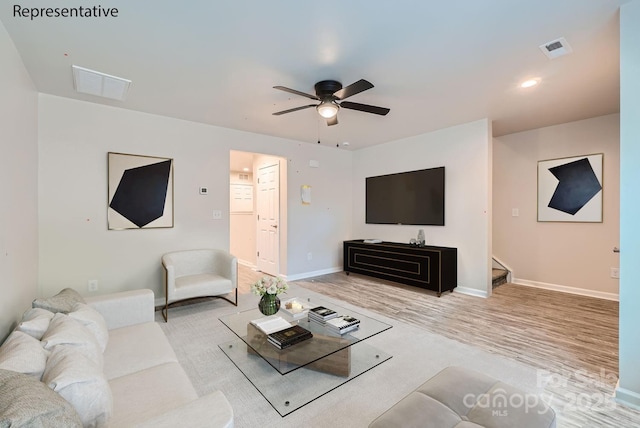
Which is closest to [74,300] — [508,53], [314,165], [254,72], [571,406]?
[254,72]

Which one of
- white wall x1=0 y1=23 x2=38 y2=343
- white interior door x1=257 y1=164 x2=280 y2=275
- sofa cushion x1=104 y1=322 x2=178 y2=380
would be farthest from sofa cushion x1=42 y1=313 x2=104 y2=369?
white interior door x1=257 y1=164 x2=280 y2=275

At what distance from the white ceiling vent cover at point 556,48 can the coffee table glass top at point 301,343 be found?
8.34ft

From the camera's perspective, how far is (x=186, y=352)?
98.6 inches

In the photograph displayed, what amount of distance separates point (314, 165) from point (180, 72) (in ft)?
10.1

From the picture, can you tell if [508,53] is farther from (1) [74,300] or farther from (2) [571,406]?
(1) [74,300]

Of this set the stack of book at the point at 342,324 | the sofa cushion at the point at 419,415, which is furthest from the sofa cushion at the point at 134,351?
the sofa cushion at the point at 419,415

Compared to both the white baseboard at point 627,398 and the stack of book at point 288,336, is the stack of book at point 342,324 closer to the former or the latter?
the stack of book at point 288,336

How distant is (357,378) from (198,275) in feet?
8.41

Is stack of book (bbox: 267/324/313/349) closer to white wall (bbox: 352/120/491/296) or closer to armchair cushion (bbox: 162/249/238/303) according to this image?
armchair cushion (bbox: 162/249/238/303)

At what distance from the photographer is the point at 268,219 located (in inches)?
223

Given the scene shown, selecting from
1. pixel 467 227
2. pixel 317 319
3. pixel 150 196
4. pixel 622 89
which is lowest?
pixel 317 319

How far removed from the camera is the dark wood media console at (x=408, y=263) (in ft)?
13.7

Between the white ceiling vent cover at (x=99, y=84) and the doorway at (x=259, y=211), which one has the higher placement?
the white ceiling vent cover at (x=99, y=84)

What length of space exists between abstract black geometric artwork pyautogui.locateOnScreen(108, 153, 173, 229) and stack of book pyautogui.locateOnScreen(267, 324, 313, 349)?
258cm
